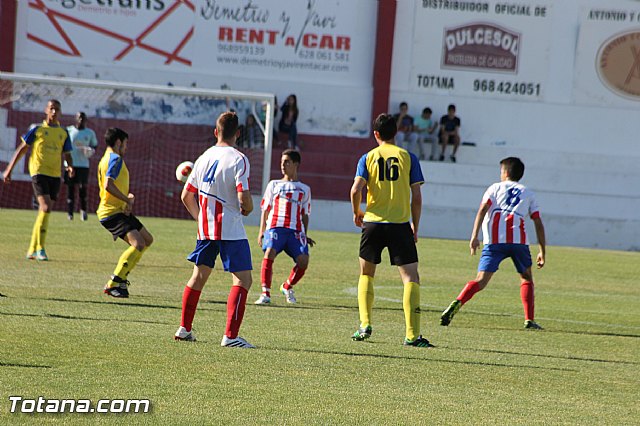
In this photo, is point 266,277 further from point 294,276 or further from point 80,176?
point 80,176

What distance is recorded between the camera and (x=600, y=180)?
32.1 metres

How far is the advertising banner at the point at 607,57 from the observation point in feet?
112

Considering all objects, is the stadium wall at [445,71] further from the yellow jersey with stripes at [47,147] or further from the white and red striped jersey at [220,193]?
the white and red striped jersey at [220,193]

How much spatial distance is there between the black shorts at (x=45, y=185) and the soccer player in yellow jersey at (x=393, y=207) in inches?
311

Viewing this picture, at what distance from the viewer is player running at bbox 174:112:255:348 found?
Answer: 8.52 m

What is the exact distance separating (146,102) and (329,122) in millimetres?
5546

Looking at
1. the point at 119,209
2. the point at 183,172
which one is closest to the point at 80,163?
the point at 119,209

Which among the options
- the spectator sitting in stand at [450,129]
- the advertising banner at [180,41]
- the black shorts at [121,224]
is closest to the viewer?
the black shorts at [121,224]

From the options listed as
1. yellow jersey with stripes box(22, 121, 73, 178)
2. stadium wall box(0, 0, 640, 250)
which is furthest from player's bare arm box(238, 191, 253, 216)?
stadium wall box(0, 0, 640, 250)

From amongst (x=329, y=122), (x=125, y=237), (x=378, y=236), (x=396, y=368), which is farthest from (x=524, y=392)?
(x=329, y=122)

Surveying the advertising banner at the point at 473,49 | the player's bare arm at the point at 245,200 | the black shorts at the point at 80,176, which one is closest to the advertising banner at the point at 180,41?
the advertising banner at the point at 473,49

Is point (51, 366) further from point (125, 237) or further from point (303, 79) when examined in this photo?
point (303, 79)

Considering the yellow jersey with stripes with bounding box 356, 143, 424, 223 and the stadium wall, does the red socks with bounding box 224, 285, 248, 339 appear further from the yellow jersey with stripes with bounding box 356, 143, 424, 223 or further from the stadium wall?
the stadium wall

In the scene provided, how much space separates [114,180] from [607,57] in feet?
83.0
